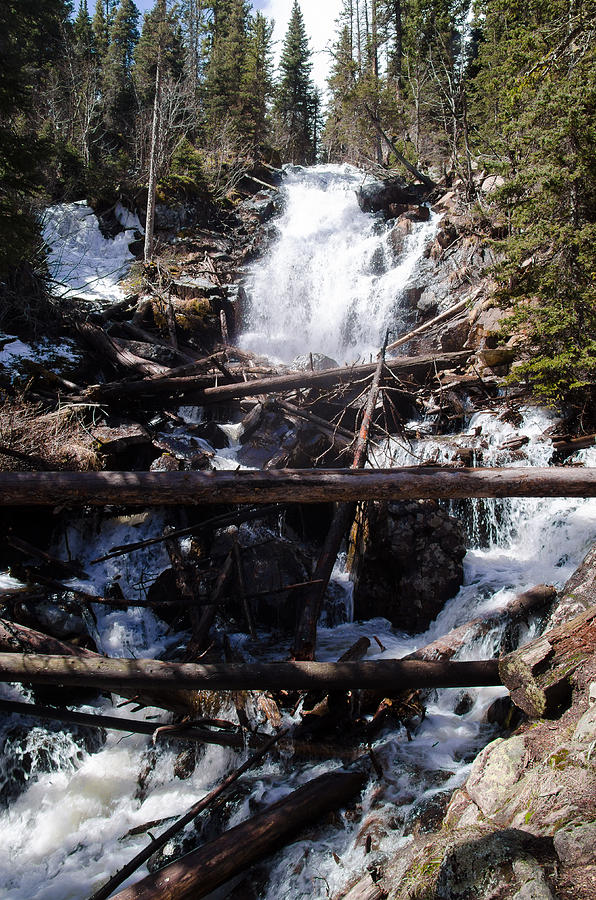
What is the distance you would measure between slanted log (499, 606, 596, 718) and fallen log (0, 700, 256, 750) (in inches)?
105

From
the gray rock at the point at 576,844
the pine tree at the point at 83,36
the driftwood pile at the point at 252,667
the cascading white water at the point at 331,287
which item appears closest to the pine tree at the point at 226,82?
→ the pine tree at the point at 83,36

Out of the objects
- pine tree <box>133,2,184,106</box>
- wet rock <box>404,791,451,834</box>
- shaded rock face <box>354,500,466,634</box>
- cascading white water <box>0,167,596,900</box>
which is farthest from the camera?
pine tree <box>133,2,184,106</box>

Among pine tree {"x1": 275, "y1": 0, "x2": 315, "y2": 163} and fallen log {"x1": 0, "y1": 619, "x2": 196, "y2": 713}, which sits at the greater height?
pine tree {"x1": 275, "y1": 0, "x2": 315, "y2": 163}

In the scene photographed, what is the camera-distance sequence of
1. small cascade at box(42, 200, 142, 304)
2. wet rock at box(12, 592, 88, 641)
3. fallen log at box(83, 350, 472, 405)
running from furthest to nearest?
small cascade at box(42, 200, 142, 304)
fallen log at box(83, 350, 472, 405)
wet rock at box(12, 592, 88, 641)

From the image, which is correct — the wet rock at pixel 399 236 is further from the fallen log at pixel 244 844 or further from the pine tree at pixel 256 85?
the fallen log at pixel 244 844

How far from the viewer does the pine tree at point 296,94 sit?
144 ft

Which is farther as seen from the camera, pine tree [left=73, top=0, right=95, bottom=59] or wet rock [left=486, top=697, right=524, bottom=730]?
pine tree [left=73, top=0, right=95, bottom=59]

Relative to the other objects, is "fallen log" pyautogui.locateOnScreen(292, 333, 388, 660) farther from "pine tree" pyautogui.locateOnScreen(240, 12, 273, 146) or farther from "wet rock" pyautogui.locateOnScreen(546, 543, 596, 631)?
"pine tree" pyautogui.locateOnScreen(240, 12, 273, 146)

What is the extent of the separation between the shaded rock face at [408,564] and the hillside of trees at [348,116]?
394 centimetres

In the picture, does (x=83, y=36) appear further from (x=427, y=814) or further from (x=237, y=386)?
(x=427, y=814)

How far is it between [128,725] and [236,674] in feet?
4.78

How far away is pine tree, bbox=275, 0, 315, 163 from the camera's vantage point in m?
43.8

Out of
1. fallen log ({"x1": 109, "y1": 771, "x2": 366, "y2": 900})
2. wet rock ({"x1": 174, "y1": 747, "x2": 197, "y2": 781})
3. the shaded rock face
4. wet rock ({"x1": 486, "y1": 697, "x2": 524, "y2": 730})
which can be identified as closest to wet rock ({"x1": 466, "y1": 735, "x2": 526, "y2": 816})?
wet rock ({"x1": 486, "y1": 697, "x2": 524, "y2": 730})

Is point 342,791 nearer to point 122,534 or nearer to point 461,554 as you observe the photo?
point 461,554
